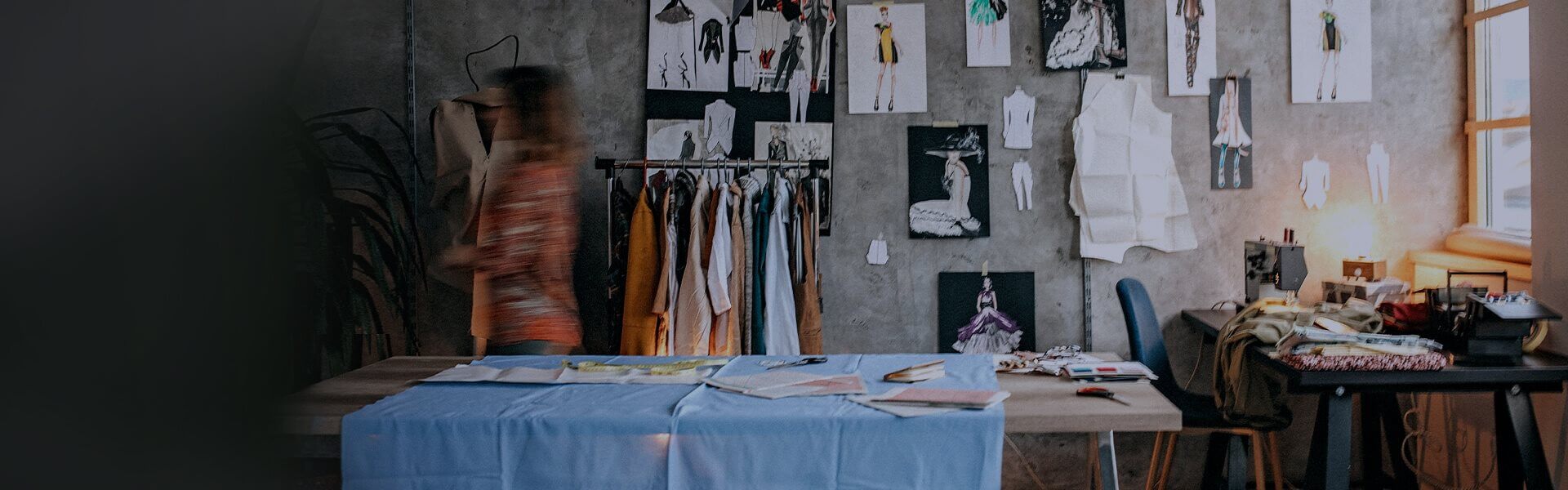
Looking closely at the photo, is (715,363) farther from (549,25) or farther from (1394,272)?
(1394,272)

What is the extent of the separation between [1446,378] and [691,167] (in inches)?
105

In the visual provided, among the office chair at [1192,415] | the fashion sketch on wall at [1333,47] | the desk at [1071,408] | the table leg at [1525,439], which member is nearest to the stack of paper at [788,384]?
the desk at [1071,408]

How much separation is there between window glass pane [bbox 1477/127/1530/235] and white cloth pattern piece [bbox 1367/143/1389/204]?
1.13ft

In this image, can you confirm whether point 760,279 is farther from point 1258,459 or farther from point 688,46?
point 1258,459

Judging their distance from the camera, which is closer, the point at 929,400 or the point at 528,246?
the point at 929,400

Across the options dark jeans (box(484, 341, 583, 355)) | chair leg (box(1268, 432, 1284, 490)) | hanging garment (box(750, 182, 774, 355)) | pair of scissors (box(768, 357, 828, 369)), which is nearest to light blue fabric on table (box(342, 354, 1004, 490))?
pair of scissors (box(768, 357, 828, 369))

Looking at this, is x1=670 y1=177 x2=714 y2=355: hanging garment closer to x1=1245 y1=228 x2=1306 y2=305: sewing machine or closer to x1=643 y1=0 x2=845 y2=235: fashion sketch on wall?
x1=643 y1=0 x2=845 y2=235: fashion sketch on wall

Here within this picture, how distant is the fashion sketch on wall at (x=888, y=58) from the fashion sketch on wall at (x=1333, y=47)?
1542 millimetres

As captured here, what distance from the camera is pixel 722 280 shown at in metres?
3.91

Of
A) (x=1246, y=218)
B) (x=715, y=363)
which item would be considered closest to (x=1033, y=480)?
(x=1246, y=218)

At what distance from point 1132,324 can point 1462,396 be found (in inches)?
51.1

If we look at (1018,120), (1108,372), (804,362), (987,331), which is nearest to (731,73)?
(1018,120)

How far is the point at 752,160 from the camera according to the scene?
4.23 meters

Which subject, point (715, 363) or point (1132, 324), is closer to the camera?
point (715, 363)
